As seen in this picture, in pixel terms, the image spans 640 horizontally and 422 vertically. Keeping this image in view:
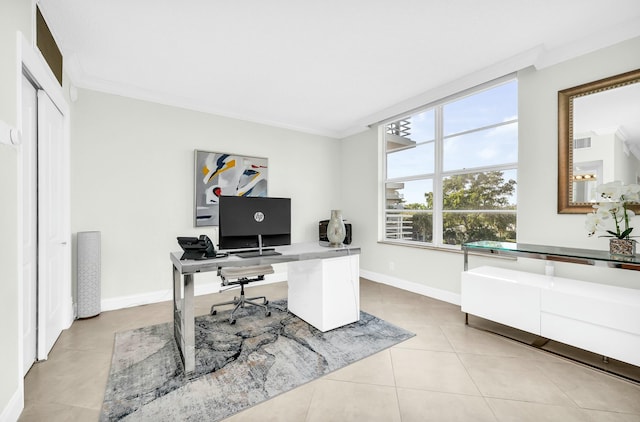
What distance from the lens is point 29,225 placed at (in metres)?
2.01

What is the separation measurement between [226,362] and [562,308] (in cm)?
269

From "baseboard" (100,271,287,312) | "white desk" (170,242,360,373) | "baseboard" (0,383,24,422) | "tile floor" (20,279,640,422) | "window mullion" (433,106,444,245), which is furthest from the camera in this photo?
"window mullion" (433,106,444,245)

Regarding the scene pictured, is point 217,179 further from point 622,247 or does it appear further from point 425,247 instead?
point 622,247

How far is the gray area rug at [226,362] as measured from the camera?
5.46 ft

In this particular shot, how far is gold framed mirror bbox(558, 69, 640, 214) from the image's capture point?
2.25 meters

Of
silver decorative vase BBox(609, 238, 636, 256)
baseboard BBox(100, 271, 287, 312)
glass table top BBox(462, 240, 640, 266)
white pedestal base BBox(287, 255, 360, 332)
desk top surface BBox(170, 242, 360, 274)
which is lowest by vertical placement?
baseboard BBox(100, 271, 287, 312)

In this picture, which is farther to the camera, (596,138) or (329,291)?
(329,291)

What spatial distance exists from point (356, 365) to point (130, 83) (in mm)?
3898

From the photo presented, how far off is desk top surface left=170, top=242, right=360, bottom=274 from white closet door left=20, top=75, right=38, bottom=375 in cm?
93

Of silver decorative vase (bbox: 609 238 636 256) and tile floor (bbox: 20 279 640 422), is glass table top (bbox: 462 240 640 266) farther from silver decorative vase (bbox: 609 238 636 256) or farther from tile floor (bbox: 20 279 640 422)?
tile floor (bbox: 20 279 640 422)

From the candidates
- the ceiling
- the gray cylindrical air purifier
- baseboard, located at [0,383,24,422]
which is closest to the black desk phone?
baseboard, located at [0,383,24,422]

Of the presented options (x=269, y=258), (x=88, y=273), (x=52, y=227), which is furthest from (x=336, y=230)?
(x=88, y=273)

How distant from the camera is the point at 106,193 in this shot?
324cm

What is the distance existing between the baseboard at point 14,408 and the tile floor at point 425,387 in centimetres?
5
